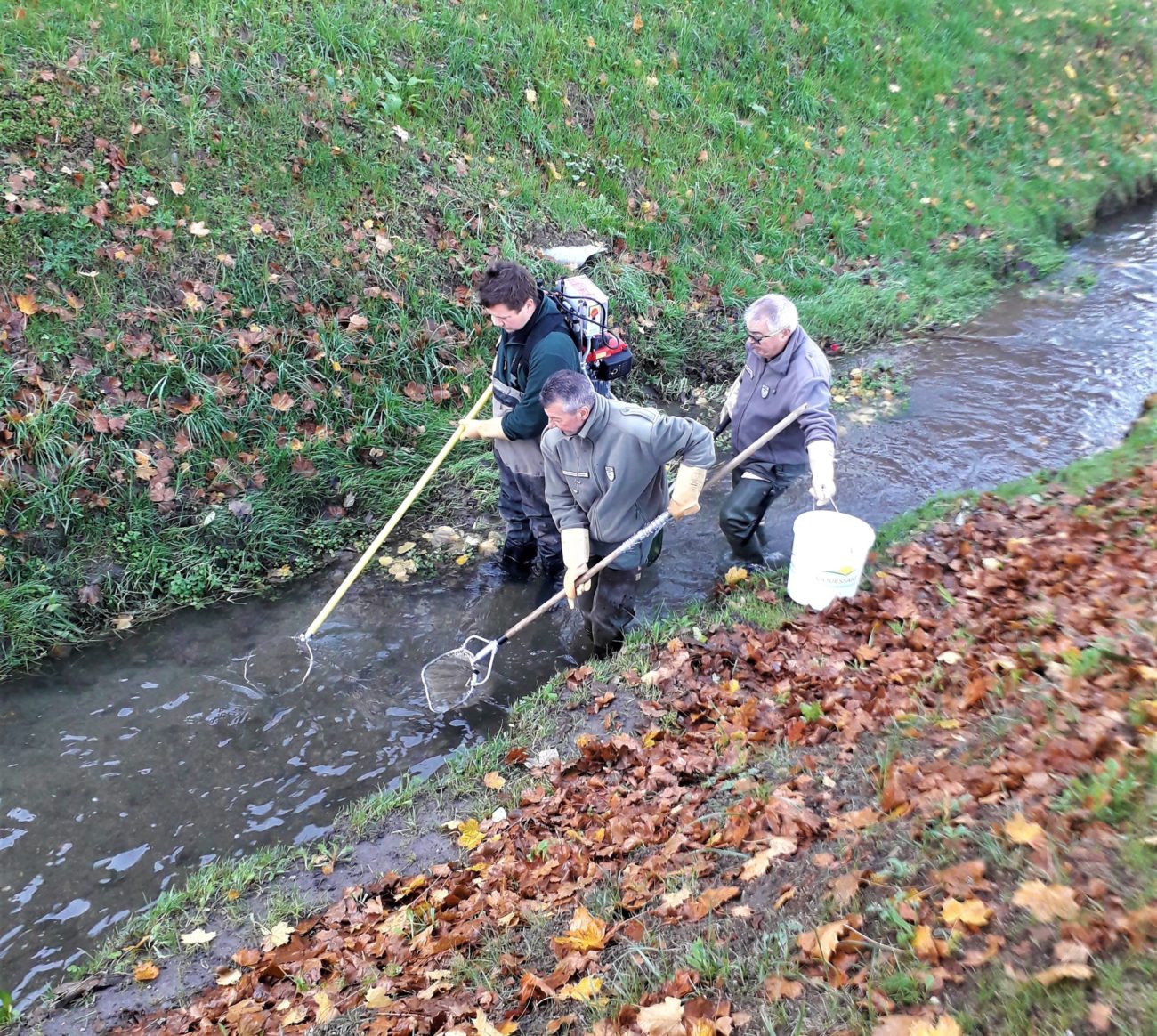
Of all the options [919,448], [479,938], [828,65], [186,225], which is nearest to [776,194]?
[828,65]

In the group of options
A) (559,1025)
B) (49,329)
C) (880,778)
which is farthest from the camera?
(49,329)

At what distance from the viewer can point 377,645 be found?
18.5ft

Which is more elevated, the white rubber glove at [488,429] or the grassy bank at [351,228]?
the grassy bank at [351,228]

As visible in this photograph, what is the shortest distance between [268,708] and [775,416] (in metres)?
3.79

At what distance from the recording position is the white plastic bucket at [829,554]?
188 inches

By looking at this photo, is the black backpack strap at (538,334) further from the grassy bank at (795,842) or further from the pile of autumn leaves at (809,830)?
the pile of autumn leaves at (809,830)

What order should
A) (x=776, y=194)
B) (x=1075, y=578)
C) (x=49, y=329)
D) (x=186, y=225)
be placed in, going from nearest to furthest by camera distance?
(x=1075, y=578) → (x=49, y=329) → (x=186, y=225) → (x=776, y=194)

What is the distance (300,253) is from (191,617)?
330cm

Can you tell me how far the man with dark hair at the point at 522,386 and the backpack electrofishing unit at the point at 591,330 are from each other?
0.18m

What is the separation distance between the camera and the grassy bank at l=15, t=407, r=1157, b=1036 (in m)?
2.35

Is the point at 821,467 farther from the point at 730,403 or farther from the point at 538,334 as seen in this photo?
the point at 538,334

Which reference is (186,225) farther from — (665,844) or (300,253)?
(665,844)

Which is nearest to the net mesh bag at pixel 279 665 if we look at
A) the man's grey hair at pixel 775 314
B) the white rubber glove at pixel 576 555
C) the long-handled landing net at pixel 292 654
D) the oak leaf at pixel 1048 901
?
the long-handled landing net at pixel 292 654

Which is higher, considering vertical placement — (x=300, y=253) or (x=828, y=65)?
(x=828, y=65)
